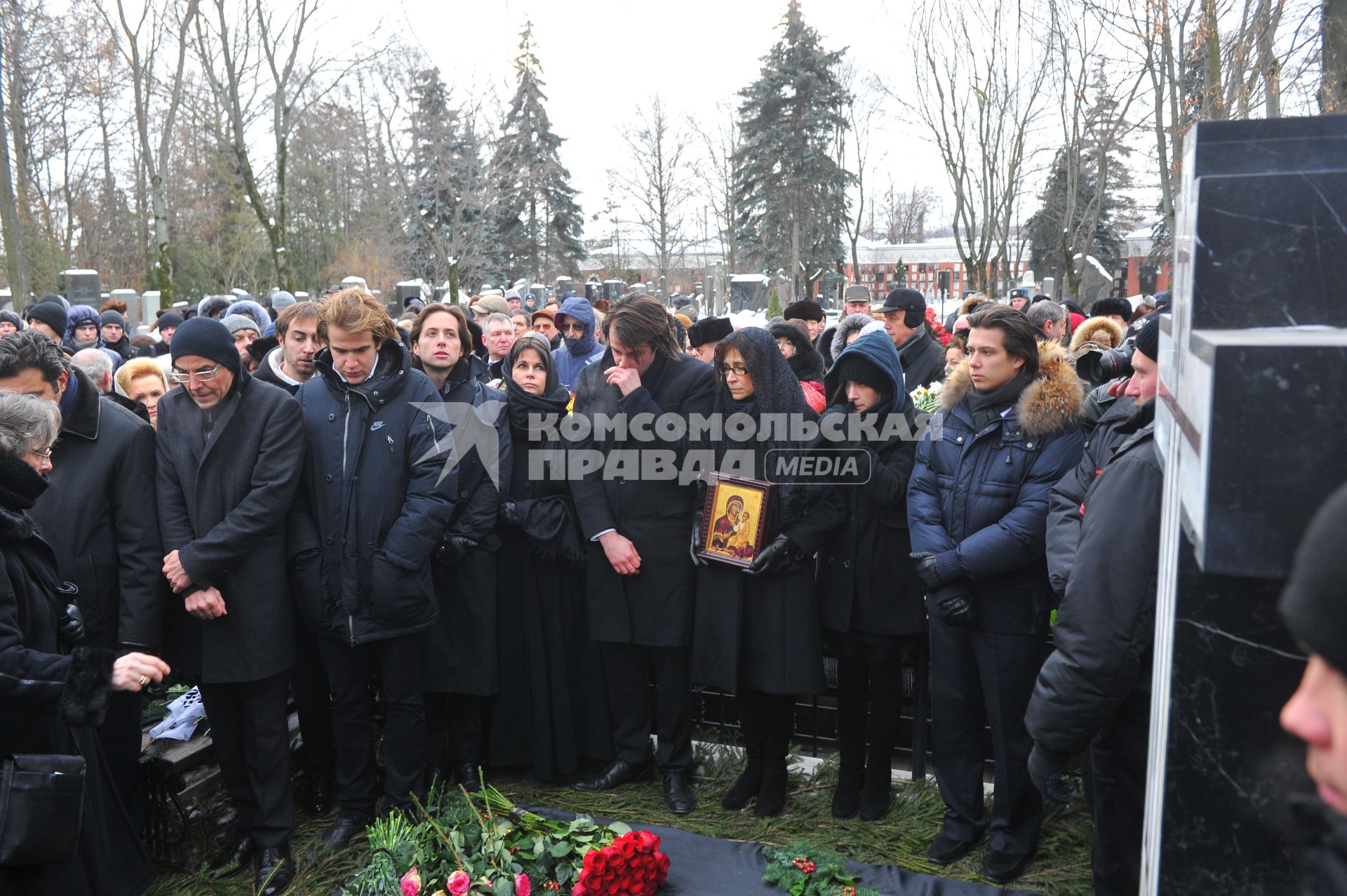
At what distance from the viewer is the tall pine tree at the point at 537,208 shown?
4038cm

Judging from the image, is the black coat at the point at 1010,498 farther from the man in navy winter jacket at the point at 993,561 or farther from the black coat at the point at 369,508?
the black coat at the point at 369,508

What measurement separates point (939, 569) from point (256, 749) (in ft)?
9.90

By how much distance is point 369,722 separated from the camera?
453 cm

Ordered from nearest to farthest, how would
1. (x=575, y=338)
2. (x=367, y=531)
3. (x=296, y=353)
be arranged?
(x=367, y=531) < (x=296, y=353) < (x=575, y=338)

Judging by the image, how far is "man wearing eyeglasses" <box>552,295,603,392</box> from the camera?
760cm

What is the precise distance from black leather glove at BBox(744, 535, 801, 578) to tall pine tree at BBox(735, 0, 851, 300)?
3853 cm

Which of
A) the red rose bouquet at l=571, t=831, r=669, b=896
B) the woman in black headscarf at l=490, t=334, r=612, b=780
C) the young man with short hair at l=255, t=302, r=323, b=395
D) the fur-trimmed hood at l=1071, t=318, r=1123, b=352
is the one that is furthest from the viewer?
the fur-trimmed hood at l=1071, t=318, r=1123, b=352

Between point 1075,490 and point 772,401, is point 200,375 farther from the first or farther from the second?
point 1075,490

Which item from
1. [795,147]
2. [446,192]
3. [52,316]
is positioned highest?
[795,147]

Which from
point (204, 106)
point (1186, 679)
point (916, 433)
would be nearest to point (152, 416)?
point (916, 433)

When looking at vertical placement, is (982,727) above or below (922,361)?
below

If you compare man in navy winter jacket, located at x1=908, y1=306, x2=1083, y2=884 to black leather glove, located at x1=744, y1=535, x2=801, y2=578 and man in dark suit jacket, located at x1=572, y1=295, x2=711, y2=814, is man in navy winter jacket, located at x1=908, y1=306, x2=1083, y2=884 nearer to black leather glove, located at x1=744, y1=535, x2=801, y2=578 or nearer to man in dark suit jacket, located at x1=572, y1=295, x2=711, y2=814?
black leather glove, located at x1=744, y1=535, x2=801, y2=578

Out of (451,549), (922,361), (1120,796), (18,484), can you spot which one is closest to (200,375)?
(18,484)

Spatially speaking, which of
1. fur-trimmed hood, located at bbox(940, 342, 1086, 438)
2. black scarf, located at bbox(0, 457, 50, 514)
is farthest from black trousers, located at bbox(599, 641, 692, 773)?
black scarf, located at bbox(0, 457, 50, 514)
